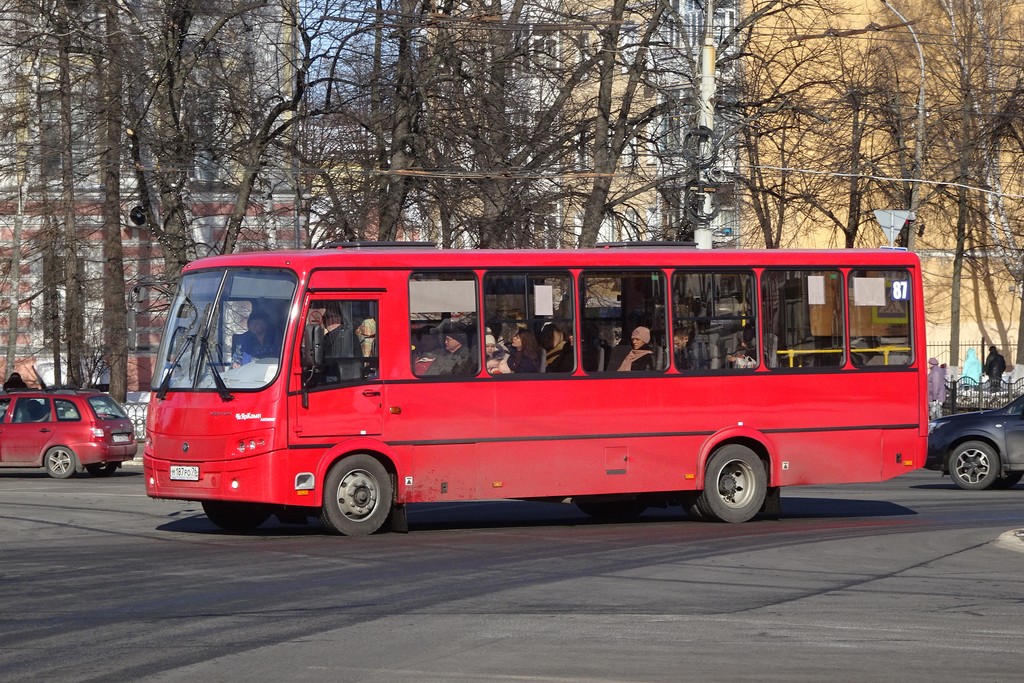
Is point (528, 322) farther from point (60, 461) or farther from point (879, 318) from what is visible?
point (60, 461)

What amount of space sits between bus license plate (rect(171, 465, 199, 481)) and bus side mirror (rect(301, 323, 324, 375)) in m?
1.42

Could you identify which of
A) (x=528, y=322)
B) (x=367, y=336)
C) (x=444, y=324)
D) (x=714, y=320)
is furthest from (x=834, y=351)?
(x=367, y=336)

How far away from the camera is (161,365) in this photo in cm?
1568

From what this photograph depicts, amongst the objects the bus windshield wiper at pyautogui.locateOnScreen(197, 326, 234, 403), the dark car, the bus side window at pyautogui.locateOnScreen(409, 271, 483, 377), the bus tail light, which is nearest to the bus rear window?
the bus side window at pyautogui.locateOnScreen(409, 271, 483, 377)

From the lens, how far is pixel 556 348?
16078 mm

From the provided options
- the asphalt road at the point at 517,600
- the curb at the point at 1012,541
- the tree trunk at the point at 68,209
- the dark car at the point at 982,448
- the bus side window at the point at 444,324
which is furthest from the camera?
the tree trunk at the point at 68,209

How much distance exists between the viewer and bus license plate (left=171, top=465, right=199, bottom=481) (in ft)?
49.0

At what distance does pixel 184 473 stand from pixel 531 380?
358cm

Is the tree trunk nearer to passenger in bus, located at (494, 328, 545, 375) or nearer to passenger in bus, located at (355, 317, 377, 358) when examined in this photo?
passenger in bus, located at (355, 317, 377, 358)

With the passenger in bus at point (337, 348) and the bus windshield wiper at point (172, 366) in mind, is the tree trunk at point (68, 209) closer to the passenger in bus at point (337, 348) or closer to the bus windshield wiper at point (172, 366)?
the bus windshield wiper at point (172, 366)

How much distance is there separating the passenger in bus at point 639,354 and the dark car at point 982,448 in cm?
675

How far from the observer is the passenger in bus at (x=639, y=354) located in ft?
53.6

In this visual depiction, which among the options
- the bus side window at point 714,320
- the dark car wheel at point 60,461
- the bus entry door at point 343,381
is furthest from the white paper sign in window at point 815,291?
the dark car wheel at point 60,461

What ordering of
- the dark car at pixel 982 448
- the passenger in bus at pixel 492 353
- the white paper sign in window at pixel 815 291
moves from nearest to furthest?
the passenger in bus at pixel 492 353 → the white paper sign in window at pixel 815 291 → the dark car at pixel 982 448
